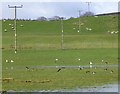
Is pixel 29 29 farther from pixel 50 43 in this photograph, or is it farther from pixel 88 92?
pixel 88 92

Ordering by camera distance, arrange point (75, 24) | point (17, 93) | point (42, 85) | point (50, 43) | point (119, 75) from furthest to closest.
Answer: point (75, 24)
point (50, 43)
point (119, 75)
point (42, 85)
point (17, 93)

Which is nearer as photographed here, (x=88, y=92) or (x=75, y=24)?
(x=88, y=92)

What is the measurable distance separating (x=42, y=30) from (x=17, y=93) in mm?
126860

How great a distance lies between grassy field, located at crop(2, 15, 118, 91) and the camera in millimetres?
26188

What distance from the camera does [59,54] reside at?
61.9 m

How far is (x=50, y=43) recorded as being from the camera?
9669 centimetres

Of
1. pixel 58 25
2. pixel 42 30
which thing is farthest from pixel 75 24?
pixel 42 30

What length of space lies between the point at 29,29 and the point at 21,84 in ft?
409

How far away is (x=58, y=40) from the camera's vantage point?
334 feet

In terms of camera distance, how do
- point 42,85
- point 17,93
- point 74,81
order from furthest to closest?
point 74,81 < point 42,85 < point 17,93

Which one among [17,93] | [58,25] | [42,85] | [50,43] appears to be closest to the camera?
[17,93]

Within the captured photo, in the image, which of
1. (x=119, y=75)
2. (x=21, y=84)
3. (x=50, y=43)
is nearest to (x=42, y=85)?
(x=21, y=84)

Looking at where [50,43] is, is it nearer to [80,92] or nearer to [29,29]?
[29,29]

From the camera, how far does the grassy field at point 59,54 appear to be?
2619cm
